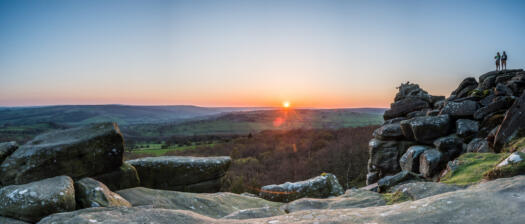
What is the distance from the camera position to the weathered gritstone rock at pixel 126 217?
4.87 metres

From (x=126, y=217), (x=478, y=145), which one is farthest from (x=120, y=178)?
(x=478, y=145)

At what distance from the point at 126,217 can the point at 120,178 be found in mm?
5816

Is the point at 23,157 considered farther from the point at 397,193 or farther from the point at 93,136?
the point at 397,193

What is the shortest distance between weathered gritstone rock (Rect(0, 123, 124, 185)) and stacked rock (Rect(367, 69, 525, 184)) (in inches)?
496

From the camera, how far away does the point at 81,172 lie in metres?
9.09

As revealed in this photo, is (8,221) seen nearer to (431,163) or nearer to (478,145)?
(431,163)

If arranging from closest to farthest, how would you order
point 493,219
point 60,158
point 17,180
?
point 493,219
point 17,180
point 60,158

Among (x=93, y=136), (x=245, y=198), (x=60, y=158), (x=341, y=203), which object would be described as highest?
(x=93, y=136)

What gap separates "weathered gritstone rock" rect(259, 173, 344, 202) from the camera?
11367mm

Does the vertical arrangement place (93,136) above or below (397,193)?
above

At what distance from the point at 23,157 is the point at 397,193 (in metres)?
10.8

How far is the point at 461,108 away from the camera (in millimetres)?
14086

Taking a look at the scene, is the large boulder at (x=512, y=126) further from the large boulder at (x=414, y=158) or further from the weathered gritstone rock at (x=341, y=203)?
the weathered gritstone rock at (x=341, y=203)

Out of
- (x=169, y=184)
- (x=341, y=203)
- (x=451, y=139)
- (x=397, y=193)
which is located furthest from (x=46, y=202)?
(x=451, y=139)
